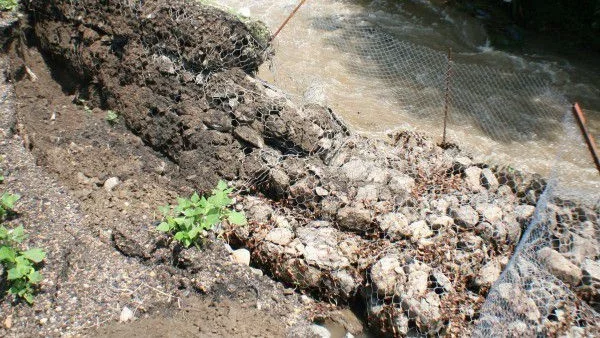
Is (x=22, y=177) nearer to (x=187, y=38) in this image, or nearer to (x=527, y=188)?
(x=187, y=38)

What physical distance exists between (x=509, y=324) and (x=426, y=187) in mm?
1398

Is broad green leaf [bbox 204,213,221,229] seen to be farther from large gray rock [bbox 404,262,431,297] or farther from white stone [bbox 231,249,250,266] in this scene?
large gray rock [bbox 404,262,431,297]

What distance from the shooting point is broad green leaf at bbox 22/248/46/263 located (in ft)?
10.1

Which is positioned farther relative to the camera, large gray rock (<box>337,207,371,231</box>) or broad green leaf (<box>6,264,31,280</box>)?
large gray rock (<box>337,207,371,231</box>)

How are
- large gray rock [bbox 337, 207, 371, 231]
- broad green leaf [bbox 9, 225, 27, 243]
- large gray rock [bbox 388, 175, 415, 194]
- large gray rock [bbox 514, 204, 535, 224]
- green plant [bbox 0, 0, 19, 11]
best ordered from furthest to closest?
green plant [bbox 0, 0, 19, 11] → large gray rock [bbox 388, 175, 415, 194] → large gray rock [bbox 514, 204, 535, 224] → large gray rock [bbox 337, 207, 371, 231] → broad green leaf [bbox 9, 225, 27, 243]

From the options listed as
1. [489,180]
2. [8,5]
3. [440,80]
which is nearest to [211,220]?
[489,180]

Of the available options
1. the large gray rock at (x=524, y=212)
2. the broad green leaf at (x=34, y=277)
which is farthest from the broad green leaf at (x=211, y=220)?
the large gray rock at (x=524, y=212)

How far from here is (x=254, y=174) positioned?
13.3 ft

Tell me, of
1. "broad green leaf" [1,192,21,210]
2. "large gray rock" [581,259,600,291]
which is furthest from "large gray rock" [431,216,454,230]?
"broad green leaf" [1,192,21,210]

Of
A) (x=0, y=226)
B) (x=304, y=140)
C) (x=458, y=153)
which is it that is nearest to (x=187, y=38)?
(x=304, y=140)

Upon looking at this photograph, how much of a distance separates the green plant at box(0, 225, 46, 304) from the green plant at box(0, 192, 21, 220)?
0.28 m

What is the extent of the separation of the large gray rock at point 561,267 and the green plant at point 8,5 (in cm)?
509

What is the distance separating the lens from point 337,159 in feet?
14.3

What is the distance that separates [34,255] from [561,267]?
10.8 ft
